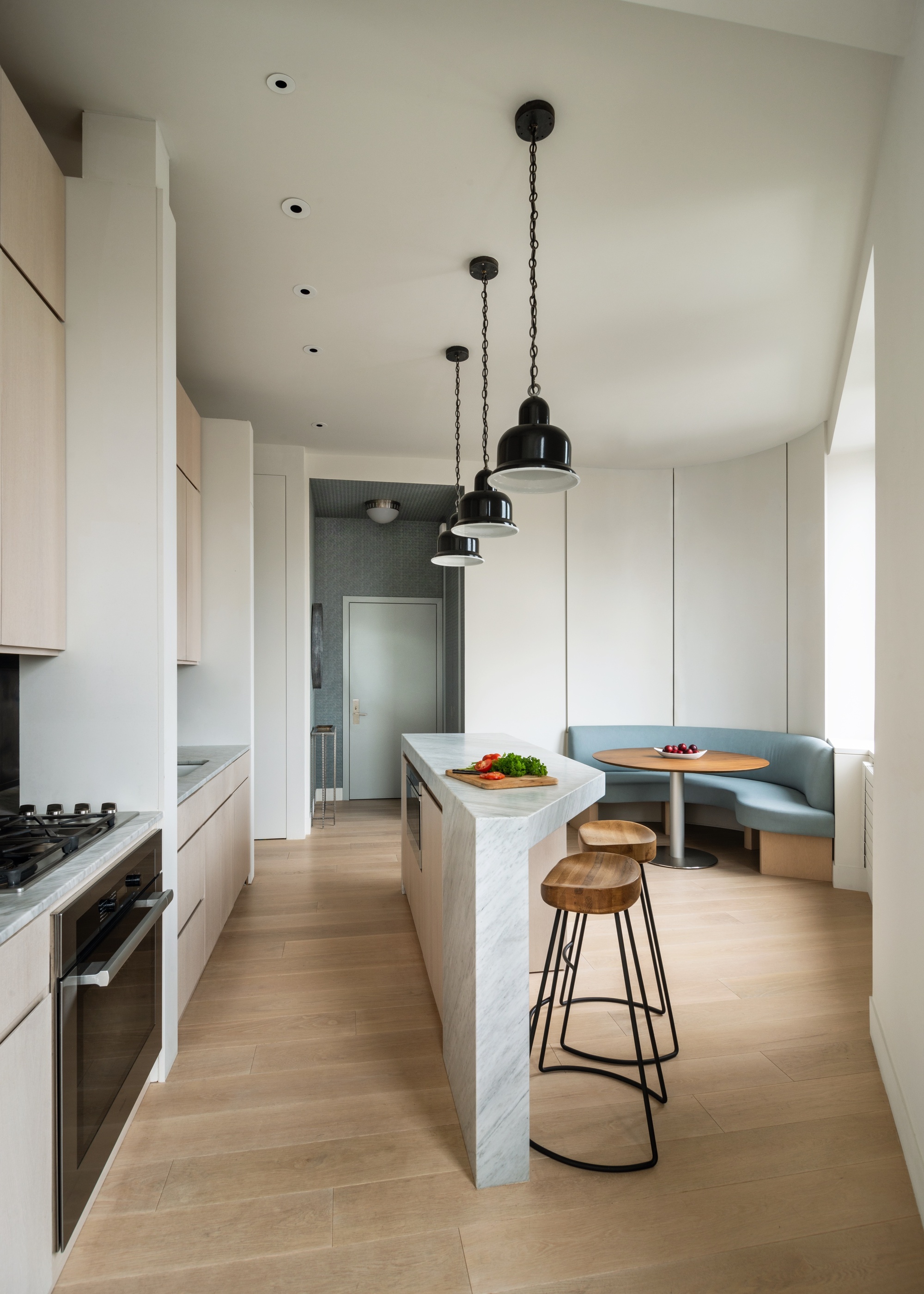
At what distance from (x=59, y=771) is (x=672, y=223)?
9.43ft

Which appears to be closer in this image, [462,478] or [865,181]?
[865,181]

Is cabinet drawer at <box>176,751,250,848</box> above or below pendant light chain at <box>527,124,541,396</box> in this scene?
below

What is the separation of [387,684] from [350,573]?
3.77ft

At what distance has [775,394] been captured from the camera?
173 inches

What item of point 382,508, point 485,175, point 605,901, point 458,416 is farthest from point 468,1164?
point 382,508

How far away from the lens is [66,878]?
1.52m

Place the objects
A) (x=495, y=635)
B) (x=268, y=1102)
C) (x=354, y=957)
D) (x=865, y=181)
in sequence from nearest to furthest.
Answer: (x=268, y=1102), (x=865, y=181), (x=354, y=957), (x=495, y=635)

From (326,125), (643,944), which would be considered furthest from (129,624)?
(643,944)

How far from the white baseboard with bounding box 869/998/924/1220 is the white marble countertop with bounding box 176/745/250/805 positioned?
2290mm

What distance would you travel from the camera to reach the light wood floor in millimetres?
1545

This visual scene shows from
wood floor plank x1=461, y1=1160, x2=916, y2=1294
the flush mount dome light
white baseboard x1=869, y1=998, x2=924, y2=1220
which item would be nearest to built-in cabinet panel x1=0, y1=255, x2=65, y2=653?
wood floor plank x1=461, y1=1160, x2=916, y2=1294

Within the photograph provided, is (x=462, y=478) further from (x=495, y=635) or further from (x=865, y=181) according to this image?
(x=865, y=181)

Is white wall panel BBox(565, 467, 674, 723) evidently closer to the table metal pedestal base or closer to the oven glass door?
the table metal pedestal base

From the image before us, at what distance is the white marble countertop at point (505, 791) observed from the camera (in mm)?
2023
